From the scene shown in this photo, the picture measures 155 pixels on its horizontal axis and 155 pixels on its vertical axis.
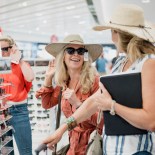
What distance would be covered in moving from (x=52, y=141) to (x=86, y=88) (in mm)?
657

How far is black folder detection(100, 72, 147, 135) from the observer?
1.58m

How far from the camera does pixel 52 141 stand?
1851 mm

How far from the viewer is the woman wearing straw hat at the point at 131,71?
59.7 inches

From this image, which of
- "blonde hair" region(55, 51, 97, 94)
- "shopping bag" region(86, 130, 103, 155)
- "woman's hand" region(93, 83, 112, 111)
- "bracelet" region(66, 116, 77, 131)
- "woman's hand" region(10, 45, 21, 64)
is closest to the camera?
"woman's hand" region(93, 83, 112, 111)

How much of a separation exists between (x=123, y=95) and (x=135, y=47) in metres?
0.25

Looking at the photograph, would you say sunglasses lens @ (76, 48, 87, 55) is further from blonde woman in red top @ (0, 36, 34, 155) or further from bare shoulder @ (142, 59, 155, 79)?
bare shoulder @ (142, 59, 155, 79)

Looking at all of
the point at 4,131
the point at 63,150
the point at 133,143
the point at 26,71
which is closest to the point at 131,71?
the point at 133,143

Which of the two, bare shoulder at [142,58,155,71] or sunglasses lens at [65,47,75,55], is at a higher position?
sunglasses lens at [65,47,75,55]

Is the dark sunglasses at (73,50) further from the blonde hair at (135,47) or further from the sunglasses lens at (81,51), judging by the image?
the blonde hair at (135,47)

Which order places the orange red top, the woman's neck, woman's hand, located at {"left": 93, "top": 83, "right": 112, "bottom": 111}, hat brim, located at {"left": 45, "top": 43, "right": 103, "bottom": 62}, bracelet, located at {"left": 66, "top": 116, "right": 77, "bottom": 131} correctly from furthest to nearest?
the orange red top, hat brim, located at {"left": 45, "top": 43, "right": 103, "bottom": 62}, the woman's neck, bracelet, located at {"left": 66, "top": 116, "right": 77, "bottom": 131}, woman's hand, located at {"left": 93, "top": 83, "right": 112, "bottom": 111}

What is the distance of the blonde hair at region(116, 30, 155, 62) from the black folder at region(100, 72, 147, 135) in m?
0.11

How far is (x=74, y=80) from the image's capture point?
2.58 m

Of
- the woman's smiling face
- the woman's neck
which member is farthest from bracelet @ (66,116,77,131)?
the woman's smiling face

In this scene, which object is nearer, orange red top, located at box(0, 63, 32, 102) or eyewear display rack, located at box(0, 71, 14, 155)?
eyewear display rack, located at box(0, 71, 14, 155)
